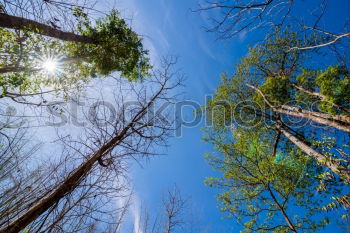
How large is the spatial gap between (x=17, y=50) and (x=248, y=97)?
10.8 metres

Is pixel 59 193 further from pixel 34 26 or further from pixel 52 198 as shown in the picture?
pixel 34 26

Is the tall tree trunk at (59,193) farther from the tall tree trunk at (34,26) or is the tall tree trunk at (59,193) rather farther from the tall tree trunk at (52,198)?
the tall tree trunk at (34,26)

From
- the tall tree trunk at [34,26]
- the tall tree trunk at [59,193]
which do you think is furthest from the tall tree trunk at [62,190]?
the tall tree trunk at [34,26]

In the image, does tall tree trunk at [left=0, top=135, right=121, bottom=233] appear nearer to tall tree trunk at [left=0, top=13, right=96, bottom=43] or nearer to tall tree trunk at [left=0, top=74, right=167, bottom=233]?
tall tree trunk at [left=0, top=74, right=167, bottom=233]

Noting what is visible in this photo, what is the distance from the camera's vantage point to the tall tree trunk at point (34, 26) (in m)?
3.71

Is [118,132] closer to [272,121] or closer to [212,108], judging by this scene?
[212,108]

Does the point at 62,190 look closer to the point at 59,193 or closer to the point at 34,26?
the point at 59,193

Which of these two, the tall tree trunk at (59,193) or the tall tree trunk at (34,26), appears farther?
the tall tree trunk at (34,26)

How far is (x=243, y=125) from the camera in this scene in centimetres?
1045

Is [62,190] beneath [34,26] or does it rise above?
beneath

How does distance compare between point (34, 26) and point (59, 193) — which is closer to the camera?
point (59, 193)

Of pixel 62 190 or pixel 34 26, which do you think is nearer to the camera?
pixel 62 190

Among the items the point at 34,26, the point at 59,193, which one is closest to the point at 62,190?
the point at 59,193

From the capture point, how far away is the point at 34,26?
178 inches
